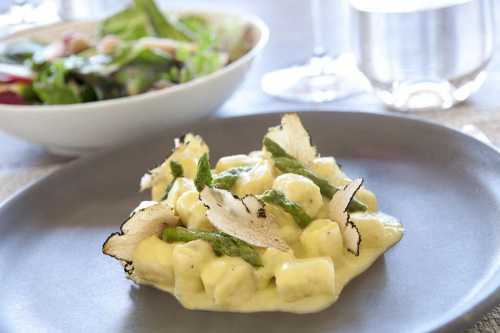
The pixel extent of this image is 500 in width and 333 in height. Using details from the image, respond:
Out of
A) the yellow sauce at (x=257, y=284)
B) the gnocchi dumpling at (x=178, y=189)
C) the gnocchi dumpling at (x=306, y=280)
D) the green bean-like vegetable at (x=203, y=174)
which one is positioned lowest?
the yellow sauce at (x=257, y=284)

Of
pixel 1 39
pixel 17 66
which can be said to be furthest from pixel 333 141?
pixel 1 39

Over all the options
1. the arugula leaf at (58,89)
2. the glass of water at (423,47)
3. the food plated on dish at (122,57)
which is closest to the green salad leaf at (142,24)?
the food plated on dish at (122,57)

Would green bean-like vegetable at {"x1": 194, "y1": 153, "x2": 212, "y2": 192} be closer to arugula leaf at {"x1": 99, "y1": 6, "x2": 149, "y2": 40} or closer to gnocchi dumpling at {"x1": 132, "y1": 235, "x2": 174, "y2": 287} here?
gnocchi dumpling at {"x1": 132, "y1": 235, "x2": 174, "y2": 287}

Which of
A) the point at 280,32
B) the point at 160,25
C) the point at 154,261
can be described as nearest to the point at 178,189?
the point at 154,261

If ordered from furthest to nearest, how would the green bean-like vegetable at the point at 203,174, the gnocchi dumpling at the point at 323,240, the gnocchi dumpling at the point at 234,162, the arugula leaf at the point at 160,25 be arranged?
the arugula leaf at the point at 160,25, the gnocchi dumpling at the point at 234,162, the green bean-like vegetable at the point at 203,174, the gnocchi dumpling at the point at 323,240

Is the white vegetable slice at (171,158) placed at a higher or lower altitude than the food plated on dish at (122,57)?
higher

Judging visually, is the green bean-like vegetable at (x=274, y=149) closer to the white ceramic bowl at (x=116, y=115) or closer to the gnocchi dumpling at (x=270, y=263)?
the gnocchi dumpling at (x=270, y=263)
